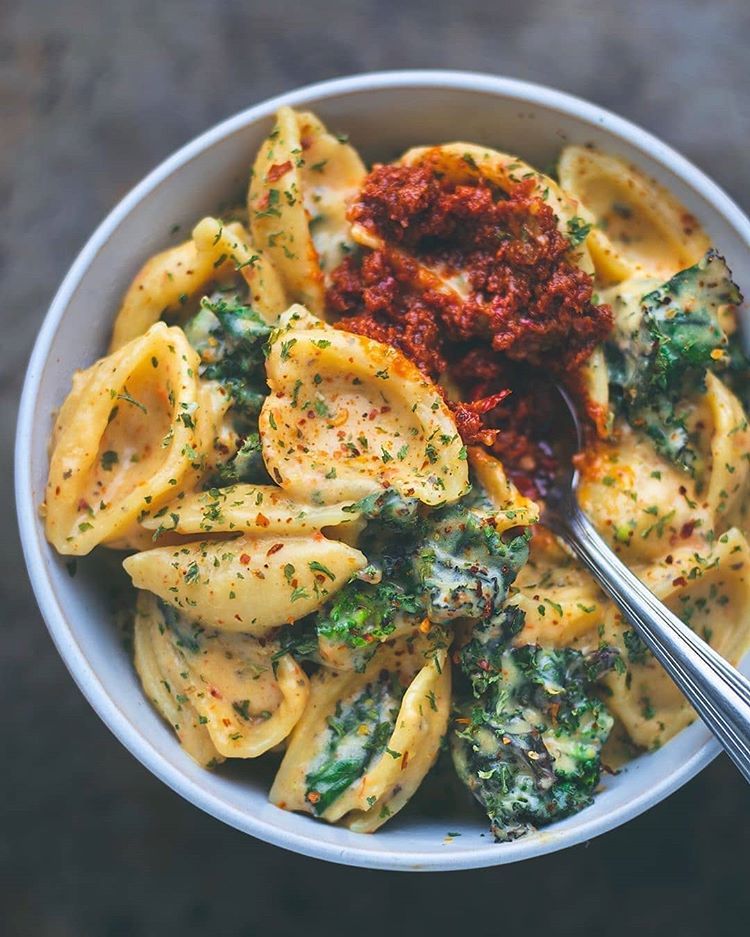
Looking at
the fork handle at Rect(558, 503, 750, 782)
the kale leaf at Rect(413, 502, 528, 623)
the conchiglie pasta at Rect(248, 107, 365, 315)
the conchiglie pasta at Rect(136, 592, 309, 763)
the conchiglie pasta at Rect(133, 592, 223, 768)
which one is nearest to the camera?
the fork handle at Rect(558, 503, 750, 782)

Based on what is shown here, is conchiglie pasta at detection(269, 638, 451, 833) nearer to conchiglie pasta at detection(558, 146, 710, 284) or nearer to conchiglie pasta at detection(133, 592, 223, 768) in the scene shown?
conchiglie pasta at detection(133, 592, 223, 768)

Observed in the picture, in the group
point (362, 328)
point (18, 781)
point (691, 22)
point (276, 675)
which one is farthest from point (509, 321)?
point (18, 781)

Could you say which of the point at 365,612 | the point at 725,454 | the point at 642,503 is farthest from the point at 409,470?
the point at 725,454

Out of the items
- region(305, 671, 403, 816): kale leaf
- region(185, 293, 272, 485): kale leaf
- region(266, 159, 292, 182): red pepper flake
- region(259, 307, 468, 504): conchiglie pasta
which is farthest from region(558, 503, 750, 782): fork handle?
region(266, 159, 292, 182): red pepper flake

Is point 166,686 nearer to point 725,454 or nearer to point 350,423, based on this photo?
point 350,423

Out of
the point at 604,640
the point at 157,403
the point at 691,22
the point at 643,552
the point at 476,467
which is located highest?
the point at 691,22

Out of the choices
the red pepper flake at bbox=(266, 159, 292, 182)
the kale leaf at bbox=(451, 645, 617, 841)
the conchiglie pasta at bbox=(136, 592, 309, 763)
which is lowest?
the kale leaf at bbox=(451, 645, 617, 841)

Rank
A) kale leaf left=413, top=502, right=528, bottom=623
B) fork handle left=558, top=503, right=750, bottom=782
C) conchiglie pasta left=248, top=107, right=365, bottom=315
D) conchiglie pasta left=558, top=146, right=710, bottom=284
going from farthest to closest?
1. conchiglie pasta left=558, top=146, right=710, bottom=284
2. conchiglie pasta left=248, top=107, right=365, bottom=315
3. kale leaf left=413, top=502, right=528, bottom=623
4. fork handle left=558, top=503, right=750, bottom=782

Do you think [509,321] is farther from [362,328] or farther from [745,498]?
[745,498]
